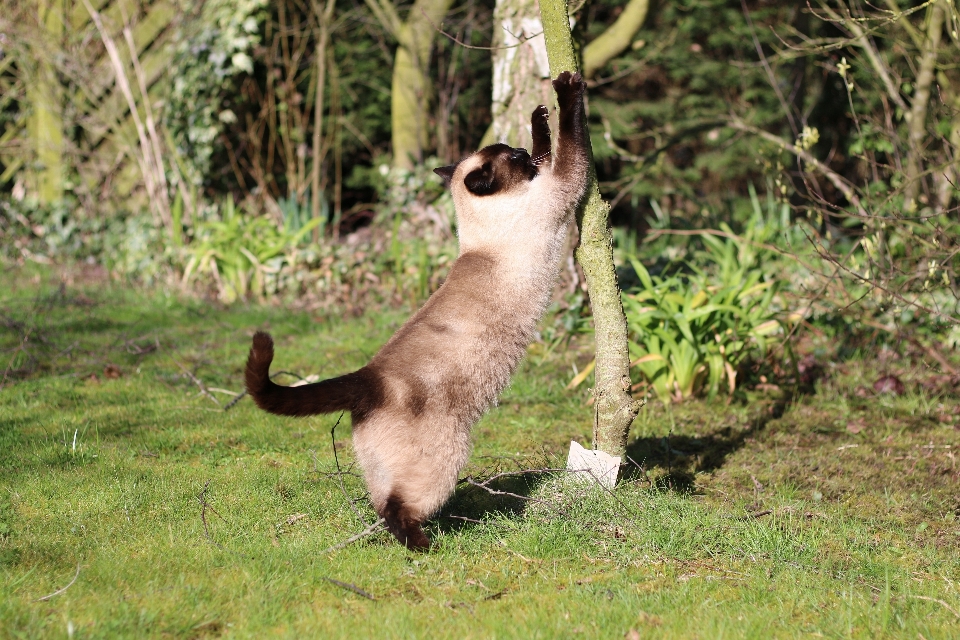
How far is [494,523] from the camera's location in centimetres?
346

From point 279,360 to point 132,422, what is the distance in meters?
1.47

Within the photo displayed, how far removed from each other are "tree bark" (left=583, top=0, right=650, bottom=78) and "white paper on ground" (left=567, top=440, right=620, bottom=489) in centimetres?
414

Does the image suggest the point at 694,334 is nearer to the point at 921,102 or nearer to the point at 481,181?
the point at 481,181

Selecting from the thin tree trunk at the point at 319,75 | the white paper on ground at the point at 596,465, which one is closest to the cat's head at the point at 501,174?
the white paper on ground at the point at 596,465

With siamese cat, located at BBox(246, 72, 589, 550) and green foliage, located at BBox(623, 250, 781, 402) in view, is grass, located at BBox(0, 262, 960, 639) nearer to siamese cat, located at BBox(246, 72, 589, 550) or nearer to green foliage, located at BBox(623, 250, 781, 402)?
green foliage, located at BBox(623, 250, 781, 402)

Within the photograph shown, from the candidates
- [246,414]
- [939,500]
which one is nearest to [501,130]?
[246,414]

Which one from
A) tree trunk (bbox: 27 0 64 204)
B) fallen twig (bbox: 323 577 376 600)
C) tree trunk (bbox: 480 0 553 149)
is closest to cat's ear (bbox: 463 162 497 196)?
fallen twig (bbox: 323 577 376 600)

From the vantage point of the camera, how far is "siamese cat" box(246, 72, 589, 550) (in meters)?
3.08

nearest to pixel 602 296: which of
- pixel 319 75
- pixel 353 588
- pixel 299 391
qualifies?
pixel 299 391

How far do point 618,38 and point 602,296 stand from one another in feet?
13.7

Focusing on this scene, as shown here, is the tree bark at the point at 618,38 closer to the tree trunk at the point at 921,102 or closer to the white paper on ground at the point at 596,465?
the tree trunk at the point at 921,102

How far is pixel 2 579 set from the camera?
9.34 feet

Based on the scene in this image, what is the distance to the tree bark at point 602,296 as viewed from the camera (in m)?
3.54

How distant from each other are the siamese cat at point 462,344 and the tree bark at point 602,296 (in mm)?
114
